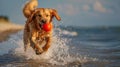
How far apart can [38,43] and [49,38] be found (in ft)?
1.31

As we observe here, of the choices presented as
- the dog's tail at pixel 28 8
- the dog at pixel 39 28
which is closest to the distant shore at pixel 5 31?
the dog's tail at pixel 28 8

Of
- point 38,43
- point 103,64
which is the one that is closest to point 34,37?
point 38,43

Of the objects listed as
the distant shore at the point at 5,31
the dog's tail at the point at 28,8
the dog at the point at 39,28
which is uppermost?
the dog's tail at the point at 28,8

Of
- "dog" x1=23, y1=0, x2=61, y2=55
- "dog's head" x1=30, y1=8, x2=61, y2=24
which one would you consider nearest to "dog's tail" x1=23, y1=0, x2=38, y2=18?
"dog" x1=23, y1=0, x2=61, y2=55

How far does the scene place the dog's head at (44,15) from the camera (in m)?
9.86

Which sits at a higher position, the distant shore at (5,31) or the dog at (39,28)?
the dog at (39,28)

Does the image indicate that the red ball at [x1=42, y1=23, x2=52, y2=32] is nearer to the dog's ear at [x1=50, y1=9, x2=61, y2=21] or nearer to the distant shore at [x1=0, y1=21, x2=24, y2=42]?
the dog's ear at [x1=50, y1=9, x2=61, y2=21]

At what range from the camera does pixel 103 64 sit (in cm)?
1013

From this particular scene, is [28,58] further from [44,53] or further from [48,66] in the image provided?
[48,66]

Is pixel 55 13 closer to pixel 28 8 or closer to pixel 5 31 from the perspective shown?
pixel 28 8

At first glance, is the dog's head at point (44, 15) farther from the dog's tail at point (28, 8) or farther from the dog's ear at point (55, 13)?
the dog's tail at point (28, 8)

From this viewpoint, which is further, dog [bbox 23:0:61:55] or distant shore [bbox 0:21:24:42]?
distant shore [bbox 0:21:24:42]

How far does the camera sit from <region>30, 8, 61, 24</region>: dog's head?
986cm

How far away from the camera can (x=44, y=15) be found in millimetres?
9922
